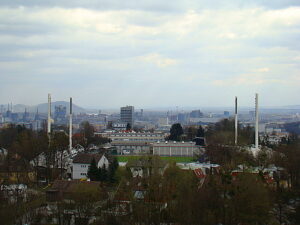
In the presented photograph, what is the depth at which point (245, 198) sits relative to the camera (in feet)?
27.0

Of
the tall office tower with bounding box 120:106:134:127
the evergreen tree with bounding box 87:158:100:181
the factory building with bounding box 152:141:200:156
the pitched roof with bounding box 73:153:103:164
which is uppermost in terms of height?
the tall office tower with bounding box 120:106:134:127

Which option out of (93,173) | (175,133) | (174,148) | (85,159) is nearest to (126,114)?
(175,133)

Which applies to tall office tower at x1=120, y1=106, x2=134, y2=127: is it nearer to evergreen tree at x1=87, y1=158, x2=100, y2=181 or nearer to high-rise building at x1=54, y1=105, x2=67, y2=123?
high-rise building at x1=54, y1=105, x2=67, y2=123

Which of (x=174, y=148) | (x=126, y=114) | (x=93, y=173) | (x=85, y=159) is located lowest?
(x=174, y=148)

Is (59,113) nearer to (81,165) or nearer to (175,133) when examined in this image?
(175,133)

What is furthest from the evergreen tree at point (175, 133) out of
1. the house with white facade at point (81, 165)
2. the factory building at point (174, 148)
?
the house with white facade at point (81, 165)

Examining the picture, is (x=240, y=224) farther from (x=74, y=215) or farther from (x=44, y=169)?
(x=44, y=169)

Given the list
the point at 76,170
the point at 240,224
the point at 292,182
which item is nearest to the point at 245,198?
the point at 240,224

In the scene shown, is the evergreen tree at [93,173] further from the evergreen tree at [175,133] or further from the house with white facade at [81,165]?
the evergreen tree at [175,133]

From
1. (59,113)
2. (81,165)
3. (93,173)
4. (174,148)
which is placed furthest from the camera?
(59,113)

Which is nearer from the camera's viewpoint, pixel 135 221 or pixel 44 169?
pixel 135 221

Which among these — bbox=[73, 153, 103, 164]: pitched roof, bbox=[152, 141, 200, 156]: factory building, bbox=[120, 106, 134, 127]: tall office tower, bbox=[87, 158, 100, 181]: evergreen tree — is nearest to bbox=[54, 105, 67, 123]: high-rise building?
bbox=[120, 106, 134, 127]: tall office tower

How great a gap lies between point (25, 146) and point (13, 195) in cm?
651

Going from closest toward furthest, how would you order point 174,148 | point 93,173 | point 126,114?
point 93,173 < point 174,148 < point 126,114
